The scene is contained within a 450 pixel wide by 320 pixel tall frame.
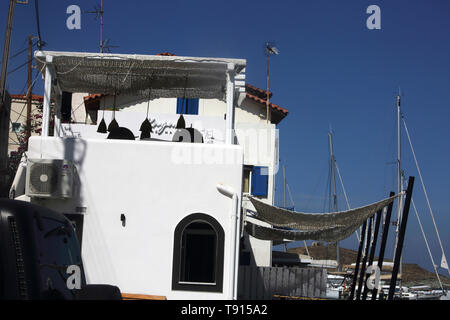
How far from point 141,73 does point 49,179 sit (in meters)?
3.50

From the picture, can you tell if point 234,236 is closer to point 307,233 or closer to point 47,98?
point 307,233

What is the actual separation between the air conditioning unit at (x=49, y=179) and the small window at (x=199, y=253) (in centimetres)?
223

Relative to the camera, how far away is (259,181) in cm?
2597

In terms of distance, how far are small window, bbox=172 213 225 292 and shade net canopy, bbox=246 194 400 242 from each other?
6.52 ft

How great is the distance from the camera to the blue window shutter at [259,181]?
84.6ft

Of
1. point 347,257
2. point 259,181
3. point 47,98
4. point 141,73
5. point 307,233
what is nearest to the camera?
point 47,98

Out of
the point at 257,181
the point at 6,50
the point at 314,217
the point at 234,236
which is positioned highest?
the point at 6,50

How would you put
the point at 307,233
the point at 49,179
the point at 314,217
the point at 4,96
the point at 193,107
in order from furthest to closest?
the point at 193,107, the point at 4,96, the point at 307,233, the point at 314,217, the point at 49,179

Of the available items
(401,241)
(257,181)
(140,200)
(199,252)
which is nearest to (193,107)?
(257,181)

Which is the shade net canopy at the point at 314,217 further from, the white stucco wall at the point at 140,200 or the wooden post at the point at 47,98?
the wooden post at the point at 47,98

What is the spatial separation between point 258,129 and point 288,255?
40.8ft

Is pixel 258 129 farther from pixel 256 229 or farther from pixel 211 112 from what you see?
pixel 256 229

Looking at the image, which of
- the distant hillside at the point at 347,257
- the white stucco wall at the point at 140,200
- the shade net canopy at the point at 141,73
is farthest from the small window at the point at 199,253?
the distant hillside at the point at 347,257

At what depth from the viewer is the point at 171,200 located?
10.3m
